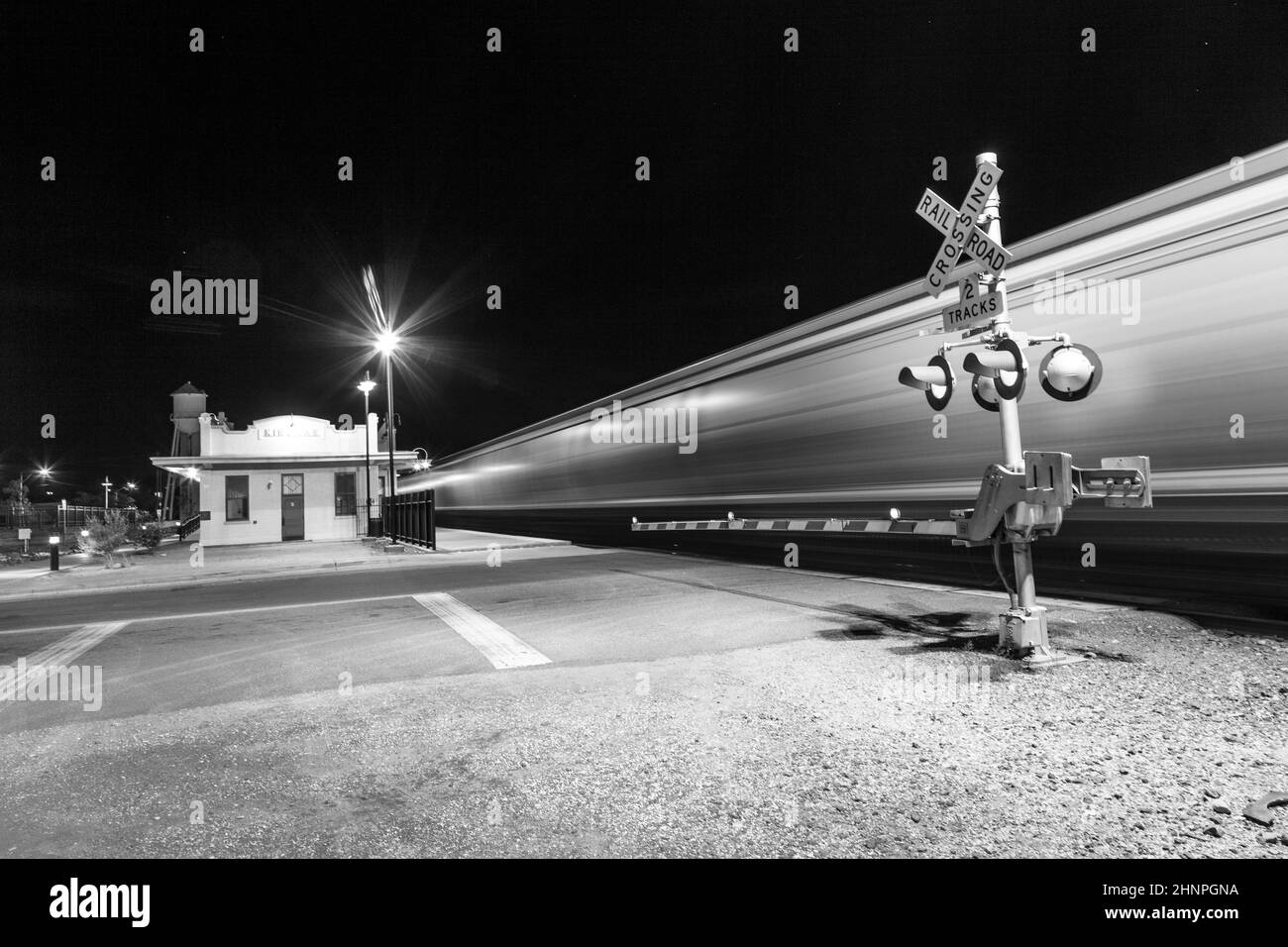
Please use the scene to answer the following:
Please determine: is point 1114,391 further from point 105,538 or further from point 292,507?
point 292,507

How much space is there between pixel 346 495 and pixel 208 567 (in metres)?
11.1

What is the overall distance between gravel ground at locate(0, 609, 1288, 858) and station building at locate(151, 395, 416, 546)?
21874 millimetres

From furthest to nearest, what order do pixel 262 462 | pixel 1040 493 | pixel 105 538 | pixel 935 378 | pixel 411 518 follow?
pixel 262 462 → pixel 411 518 → pixel 105 538 → pixel 935 378 → pixel 1040 493

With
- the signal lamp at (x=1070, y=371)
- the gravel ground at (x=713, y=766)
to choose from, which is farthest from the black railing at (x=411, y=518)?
the signal lamp at (x=1070, y=371)

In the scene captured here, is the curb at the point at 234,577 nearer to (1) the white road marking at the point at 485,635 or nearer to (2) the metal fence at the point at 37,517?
(1) the white road marking at the point at 485,635

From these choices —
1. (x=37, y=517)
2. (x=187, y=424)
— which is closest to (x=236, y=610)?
(x=187, y=424)

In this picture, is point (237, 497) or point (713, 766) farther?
point (237, 497)

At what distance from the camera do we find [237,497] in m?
24.5

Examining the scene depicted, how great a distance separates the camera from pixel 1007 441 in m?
4.70

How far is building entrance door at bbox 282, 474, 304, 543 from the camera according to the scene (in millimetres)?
25125

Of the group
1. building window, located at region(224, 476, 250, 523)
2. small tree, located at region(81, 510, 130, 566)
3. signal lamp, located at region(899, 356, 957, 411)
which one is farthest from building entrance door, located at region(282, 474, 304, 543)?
signal lamp, located at region(899, 356, 957, 411)

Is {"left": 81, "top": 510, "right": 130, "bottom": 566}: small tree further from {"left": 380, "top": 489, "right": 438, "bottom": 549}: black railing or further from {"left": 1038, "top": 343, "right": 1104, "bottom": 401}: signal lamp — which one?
{"left": 1038, "top": 343, "right": 1104, "bottom": 401}: signal lamp
